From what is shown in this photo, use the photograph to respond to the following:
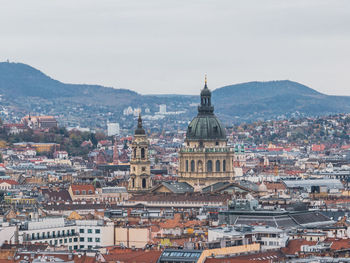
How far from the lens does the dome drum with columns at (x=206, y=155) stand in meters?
159

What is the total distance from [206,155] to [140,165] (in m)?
6.44

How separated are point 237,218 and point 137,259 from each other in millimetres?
28879

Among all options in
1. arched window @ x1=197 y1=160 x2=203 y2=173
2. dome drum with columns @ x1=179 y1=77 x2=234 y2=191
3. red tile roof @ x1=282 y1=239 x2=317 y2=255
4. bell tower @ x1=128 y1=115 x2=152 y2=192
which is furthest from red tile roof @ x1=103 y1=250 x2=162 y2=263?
arched window @ x1=197 y1=160 x2=203 y2=173

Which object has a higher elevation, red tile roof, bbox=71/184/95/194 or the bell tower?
the bell tower

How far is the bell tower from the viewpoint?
15812cm

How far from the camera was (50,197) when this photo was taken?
15862 cm

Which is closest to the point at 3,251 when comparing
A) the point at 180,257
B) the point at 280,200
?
the point at 180,257

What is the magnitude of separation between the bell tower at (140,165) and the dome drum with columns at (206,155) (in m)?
3.83

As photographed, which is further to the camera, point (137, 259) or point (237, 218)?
point (237, 218)

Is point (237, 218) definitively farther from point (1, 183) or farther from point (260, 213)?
point (1, 183)

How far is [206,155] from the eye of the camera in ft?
521

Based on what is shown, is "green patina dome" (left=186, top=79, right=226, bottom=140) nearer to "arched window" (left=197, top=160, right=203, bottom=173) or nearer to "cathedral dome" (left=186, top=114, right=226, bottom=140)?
"cathedral dome" (left=186, top=114, right=226, bottom=140)

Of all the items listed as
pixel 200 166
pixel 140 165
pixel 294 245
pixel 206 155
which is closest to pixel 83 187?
pixel 140 165

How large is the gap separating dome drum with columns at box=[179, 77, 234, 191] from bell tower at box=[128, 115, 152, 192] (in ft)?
12.6
